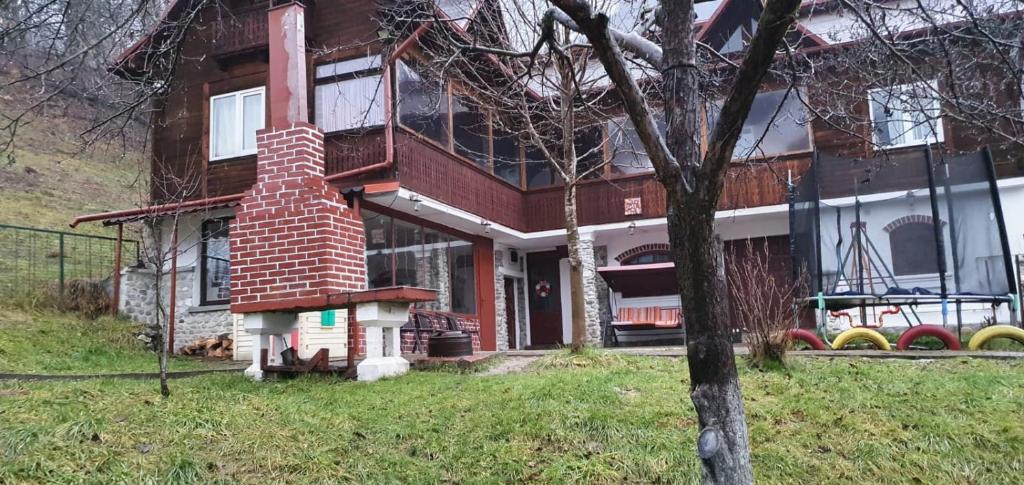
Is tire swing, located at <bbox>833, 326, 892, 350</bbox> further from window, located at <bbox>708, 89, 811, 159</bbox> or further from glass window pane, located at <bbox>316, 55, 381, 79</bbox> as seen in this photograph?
glass window pane, located at <bbox>316, 55, 381, 79</bbox>

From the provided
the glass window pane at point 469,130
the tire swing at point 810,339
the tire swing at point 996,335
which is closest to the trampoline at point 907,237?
the tire swing at point 810,339

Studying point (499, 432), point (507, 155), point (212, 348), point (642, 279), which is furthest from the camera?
point (507, 155)

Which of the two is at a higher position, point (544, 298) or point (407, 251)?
point (407, 251)

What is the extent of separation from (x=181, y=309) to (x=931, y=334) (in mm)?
12347

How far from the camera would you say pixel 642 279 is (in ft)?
46.6

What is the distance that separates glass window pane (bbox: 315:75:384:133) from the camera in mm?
11898

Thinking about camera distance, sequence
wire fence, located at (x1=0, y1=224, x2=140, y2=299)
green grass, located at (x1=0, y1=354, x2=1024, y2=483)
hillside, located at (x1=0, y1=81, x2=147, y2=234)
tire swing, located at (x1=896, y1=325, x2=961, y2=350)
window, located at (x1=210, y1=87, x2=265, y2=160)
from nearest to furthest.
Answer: green grass, located at (x1=0, y1=354, x2=1024, y2=483) → tire swing, located at (x1=896, y1=325, x2=961, y2=350) → wire fence, located at (x1=0, y1=224, x2=140, y2=299) → window, located at (x1=210, y1=87, x2=265, y2=160) → hillside, located at (x1=0, y1=81, x2=147, y2=234)

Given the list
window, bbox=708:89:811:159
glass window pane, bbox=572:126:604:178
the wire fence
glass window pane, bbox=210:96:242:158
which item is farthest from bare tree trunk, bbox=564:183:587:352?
the wire fence

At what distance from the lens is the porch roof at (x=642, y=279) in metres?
13.7

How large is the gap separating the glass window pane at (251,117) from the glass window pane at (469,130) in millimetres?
3695

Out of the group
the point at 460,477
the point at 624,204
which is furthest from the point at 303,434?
the point at 624,204

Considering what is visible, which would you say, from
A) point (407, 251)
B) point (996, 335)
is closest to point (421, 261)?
point (407, 251)

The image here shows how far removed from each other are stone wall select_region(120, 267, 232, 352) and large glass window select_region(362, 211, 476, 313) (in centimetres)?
319

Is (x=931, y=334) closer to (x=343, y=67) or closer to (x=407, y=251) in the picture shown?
(x=407, y=251)
